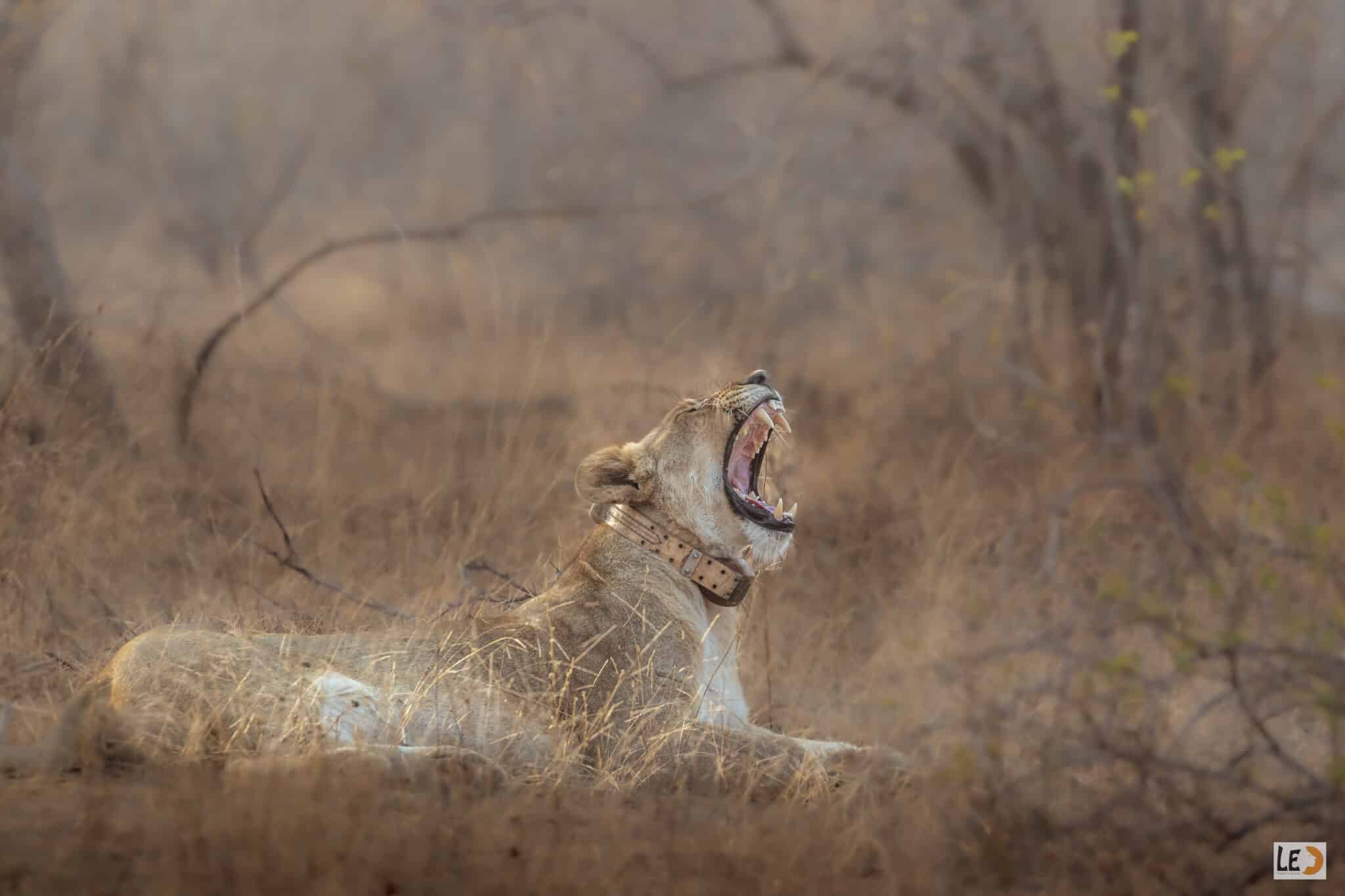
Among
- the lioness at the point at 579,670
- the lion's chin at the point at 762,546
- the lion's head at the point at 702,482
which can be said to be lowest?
the lioness at the point at 579,670

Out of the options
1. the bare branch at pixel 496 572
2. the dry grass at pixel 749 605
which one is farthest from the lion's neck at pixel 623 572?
the dry grass at pixel 749 605

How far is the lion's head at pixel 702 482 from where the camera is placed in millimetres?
5270

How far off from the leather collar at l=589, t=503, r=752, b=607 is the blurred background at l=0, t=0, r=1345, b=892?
663 millimetres

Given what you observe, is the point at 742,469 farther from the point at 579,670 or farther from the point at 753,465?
the point at 579,670

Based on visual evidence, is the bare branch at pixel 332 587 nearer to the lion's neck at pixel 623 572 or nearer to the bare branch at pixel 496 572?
the bare branch at pixel 496 572

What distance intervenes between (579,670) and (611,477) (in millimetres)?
657

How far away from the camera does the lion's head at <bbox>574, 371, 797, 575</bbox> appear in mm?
5270

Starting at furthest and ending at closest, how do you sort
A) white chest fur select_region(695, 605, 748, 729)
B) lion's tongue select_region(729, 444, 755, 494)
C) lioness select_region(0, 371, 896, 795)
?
lion's tongue select_region(729, 444, 755, 494) < white chest fur select_region(695, 605, 748, 729) < lioness select_region(0, 371, 896, 795)

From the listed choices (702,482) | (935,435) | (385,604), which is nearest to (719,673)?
(702,482)

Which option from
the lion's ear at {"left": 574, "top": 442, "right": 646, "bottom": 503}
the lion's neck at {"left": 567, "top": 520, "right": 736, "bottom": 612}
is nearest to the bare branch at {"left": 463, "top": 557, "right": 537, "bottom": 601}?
the lion's neck at {"left": 567, "top": 520, "right": 736, "bottom": 612}

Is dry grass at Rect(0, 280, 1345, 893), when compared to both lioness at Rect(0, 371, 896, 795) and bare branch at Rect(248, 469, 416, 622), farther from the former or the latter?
lioness at Rect(0, 371, 896, 795)

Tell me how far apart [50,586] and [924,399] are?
6.01 metres

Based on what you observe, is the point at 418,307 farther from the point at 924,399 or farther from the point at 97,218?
the point at 924,399

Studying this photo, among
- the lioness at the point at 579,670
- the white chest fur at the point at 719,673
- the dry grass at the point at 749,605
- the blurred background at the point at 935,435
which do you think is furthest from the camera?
the white chest fur at the point at 719,673
